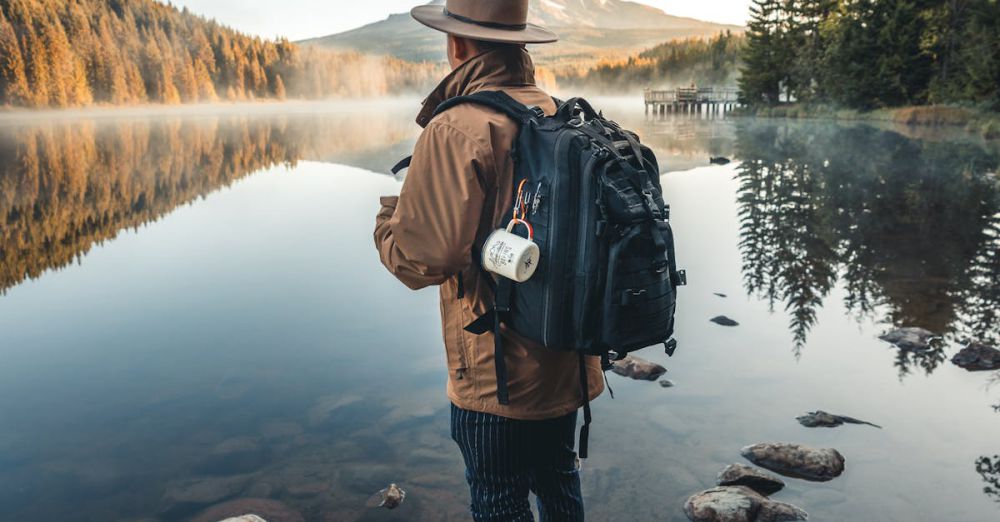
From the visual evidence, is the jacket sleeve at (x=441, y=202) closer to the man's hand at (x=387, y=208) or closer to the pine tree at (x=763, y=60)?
the man's hand at (x=387, y=208)

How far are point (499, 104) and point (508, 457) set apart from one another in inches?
56.0

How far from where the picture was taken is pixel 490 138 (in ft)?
9.27

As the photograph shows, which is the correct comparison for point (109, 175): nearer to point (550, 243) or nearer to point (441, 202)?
point (441, 202)

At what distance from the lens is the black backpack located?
2.76m

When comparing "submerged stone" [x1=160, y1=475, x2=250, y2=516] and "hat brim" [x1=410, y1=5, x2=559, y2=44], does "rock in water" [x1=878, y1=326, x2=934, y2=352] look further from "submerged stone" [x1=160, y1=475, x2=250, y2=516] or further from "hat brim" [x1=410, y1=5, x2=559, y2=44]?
"submerged stone" [x1=160, y1=475, x2=250, y2=516]

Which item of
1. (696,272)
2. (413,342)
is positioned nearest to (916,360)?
(696,272)

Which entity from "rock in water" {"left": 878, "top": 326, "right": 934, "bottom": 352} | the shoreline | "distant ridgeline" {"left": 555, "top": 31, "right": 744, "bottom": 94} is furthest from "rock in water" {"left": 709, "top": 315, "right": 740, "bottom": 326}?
"distant ridgeline" {"left": 555, "top": 31, "right": 744, "bottom": 94}

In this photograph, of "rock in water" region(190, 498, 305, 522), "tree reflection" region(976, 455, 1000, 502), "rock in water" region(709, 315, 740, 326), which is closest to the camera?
"tree reflection" region(976, 455, 1000, 502)

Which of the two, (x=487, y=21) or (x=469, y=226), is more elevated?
(x=487, y=21)

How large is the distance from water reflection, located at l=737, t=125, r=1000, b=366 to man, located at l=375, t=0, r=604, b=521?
5813 millimetres

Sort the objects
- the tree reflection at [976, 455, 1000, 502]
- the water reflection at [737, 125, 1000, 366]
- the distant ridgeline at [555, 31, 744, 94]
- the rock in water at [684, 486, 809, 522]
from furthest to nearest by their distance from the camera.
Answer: the distant ridgeline at [555, 31, 744, 94], the water reflection at [737, 125, 1000, 366], the tree reflection at [976, 455, 1000, 502], the rock in water at [684, 486, 809, 522]

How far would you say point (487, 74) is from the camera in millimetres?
3078

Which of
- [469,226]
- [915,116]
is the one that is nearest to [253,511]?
[469,226]

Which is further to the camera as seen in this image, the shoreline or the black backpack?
the shoreline
